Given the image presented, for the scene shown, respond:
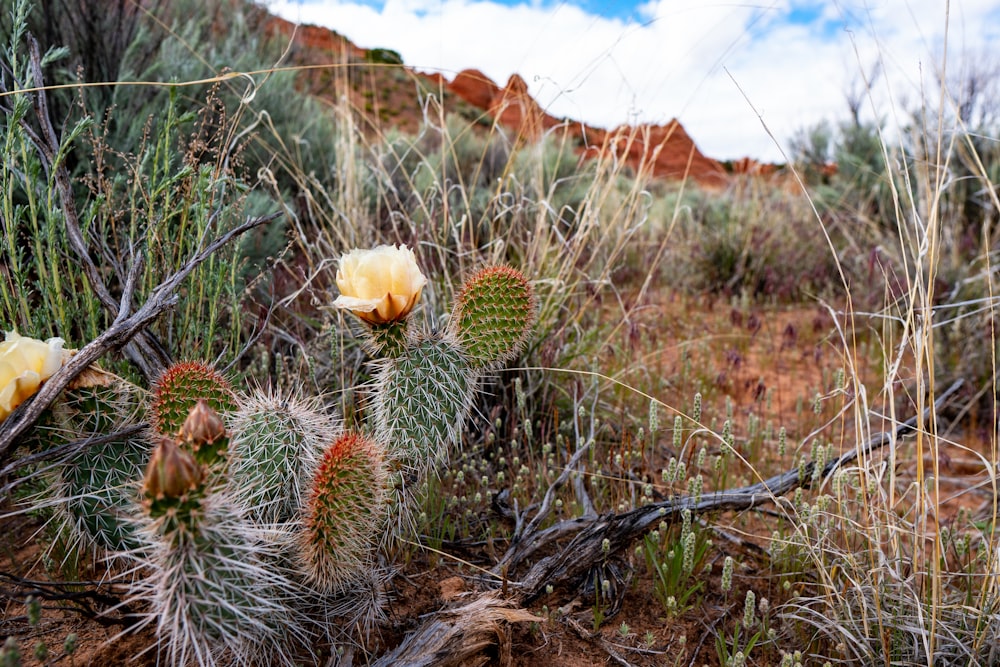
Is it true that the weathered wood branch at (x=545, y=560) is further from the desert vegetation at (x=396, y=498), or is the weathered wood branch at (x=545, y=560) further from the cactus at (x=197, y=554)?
the cactus at (x=197, y=554)

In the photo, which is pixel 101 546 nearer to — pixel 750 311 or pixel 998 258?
pixel 750 311

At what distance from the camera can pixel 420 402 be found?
5.22 ft

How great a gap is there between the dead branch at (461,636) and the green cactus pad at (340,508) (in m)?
0.22

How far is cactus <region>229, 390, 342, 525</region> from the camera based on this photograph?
1390mm

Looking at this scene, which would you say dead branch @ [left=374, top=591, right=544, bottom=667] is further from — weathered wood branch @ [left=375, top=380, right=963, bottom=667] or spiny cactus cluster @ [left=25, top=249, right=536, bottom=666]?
spiny cactus cluster @ [left=25, top=249, right=536, bottom=666]

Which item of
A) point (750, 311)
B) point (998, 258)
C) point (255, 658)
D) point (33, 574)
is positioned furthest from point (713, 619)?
point (998, 258)

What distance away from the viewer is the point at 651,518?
1.85 m

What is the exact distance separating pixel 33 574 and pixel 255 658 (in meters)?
0.80

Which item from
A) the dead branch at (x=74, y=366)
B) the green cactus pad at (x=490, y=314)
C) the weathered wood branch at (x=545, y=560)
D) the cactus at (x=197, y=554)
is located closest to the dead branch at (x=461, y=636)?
the weathered wood branch at (x=545, y=560)

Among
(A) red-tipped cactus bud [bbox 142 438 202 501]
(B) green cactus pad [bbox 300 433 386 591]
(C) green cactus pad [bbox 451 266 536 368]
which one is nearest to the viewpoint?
(A) red-tipped cactus bud [bbox 142 438 202 501]

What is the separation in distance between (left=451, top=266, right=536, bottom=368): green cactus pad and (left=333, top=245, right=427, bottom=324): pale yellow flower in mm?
226

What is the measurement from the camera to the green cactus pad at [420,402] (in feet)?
5.21

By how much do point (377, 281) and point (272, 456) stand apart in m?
0.41

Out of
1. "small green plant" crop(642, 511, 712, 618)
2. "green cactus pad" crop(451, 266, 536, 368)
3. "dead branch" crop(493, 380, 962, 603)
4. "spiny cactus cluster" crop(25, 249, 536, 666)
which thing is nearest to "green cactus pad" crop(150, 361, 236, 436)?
"spiny cactus cluster" crop(25, 249, 536, 666)
